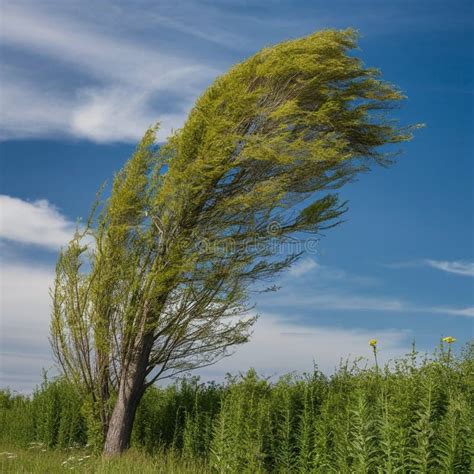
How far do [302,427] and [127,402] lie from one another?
442 centimetres

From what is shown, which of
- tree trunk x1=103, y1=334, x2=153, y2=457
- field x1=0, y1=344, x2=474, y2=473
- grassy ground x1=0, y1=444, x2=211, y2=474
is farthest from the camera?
tree trunk x1=103, y1=334, x2=153, y2=457

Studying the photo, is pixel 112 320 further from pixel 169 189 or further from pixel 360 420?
pixel 360 420

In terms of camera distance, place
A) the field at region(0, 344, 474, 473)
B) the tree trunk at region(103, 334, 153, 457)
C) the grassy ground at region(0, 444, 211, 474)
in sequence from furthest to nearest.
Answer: the tree trunk at region(103, 334, 153, 457) < the grassy ground at region(0, 444, 211, 474) < the field at region(0, 344, 474, 473)

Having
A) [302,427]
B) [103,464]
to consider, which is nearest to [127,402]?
[103,464]

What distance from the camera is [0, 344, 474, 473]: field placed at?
671 cm

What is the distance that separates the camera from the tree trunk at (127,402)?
11789 mm

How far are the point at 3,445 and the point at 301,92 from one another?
1153 centimetres

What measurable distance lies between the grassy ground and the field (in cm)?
3

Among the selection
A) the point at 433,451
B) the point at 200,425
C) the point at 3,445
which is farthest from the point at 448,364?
the point at 3,445

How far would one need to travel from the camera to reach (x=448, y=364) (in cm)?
866

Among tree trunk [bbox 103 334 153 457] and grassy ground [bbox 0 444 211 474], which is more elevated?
tree trunk [bbox 103 334 153 457]

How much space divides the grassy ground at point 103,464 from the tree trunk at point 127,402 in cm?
32

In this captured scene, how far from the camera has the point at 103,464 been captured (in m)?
10.2

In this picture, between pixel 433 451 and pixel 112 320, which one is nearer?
pixel 433 451
